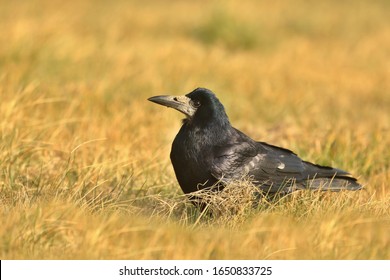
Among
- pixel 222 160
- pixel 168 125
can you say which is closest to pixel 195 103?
pixel 222 160

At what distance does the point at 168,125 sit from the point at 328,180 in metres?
2.83

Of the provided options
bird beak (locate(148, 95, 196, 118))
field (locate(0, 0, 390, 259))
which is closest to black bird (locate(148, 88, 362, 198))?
bird beak (locate(148, 95, 196, 118))

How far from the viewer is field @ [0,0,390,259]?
13.5 ft

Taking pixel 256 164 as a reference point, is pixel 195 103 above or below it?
above

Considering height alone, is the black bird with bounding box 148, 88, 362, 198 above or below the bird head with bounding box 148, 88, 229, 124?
below

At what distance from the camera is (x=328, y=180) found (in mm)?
5484

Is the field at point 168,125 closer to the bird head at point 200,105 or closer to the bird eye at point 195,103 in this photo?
the bird head at point 200,105

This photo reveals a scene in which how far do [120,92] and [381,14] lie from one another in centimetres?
1094

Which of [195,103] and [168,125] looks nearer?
[195,103]

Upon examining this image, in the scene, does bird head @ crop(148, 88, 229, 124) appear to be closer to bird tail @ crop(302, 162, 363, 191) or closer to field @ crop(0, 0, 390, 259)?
field @ crop(0, 0, 390, 259)

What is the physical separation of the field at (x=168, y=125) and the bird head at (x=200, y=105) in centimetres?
53

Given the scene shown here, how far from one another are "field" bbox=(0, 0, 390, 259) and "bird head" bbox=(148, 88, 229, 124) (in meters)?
0.53

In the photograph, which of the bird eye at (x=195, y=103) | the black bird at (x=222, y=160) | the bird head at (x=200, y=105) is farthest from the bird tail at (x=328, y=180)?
the bird eye at (x=195, y=103)

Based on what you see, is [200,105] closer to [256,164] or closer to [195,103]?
[195,103]
